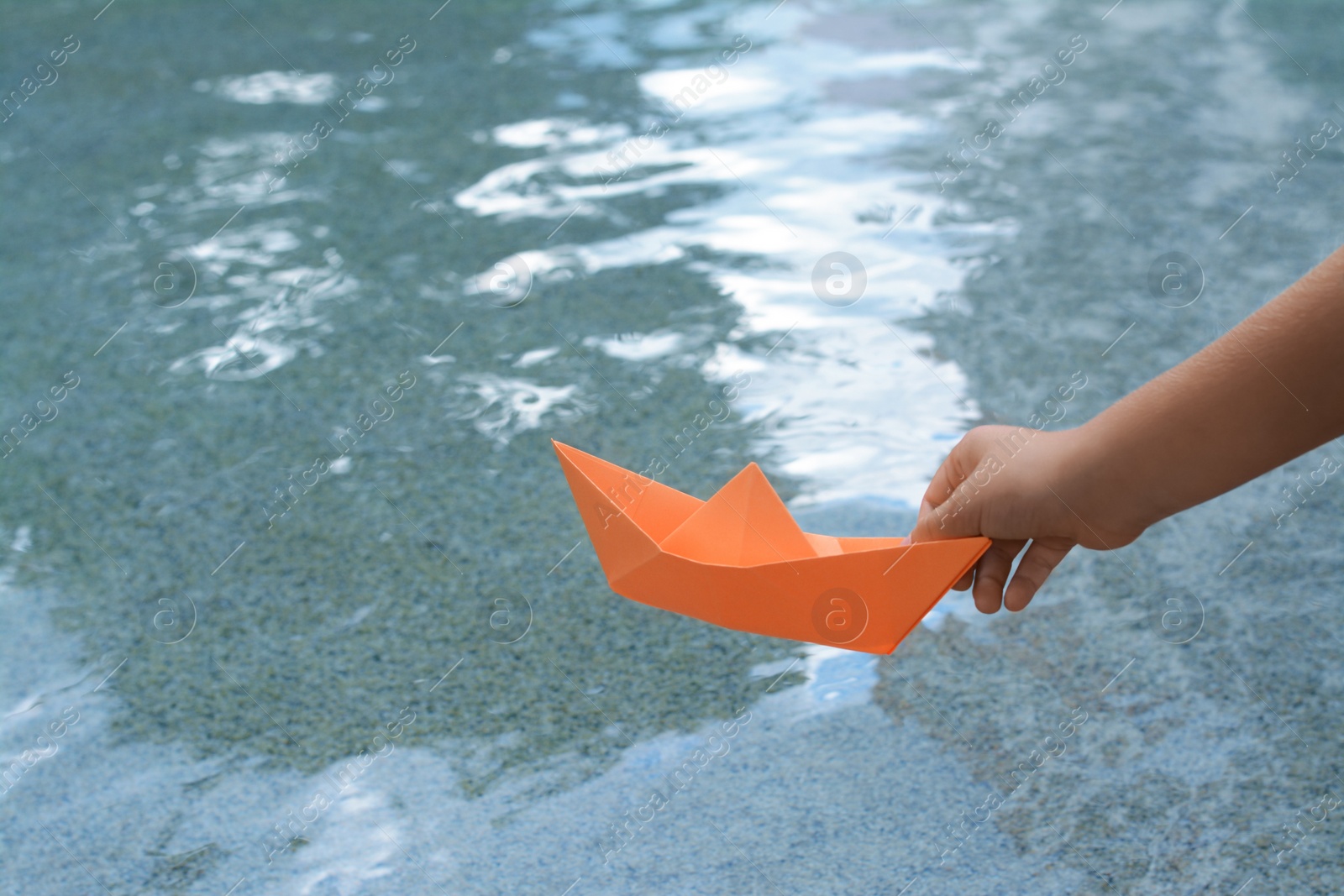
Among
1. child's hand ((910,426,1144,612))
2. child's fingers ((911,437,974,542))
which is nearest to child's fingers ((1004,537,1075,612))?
child's hand ((910,426,1144,612))

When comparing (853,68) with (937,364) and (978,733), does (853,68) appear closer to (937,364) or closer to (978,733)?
(937,364)

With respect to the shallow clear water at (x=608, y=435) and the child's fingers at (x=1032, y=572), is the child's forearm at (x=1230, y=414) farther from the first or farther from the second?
the shallow clear water at (x=608, y=435)

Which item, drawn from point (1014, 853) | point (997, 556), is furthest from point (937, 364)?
point (1014, 853)

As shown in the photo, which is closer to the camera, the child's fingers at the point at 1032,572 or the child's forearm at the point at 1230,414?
the child's forearm at the point at 1230,414

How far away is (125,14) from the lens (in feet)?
11.2

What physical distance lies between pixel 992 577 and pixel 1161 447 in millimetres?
279

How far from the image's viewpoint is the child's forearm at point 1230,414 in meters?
0.76

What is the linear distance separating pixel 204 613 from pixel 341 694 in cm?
27

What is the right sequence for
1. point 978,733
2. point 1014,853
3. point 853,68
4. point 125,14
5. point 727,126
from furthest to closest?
point 125,14 < point 853,68 < point 727,126 < point 978,733 < point 1014,853

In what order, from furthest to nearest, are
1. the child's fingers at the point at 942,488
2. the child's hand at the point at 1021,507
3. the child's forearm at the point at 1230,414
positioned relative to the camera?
the child's fingers at the point at 942,488 → the child's hand at the point at 1021,507 → the child's forearm at the point at 1230,414

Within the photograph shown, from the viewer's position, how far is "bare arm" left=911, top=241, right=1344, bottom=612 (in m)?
0.77

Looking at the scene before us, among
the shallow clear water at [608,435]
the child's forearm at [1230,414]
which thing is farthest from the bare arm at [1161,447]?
the shallow clear water at [608,435]

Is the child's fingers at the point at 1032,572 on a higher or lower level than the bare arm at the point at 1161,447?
lower

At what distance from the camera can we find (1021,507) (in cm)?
98
